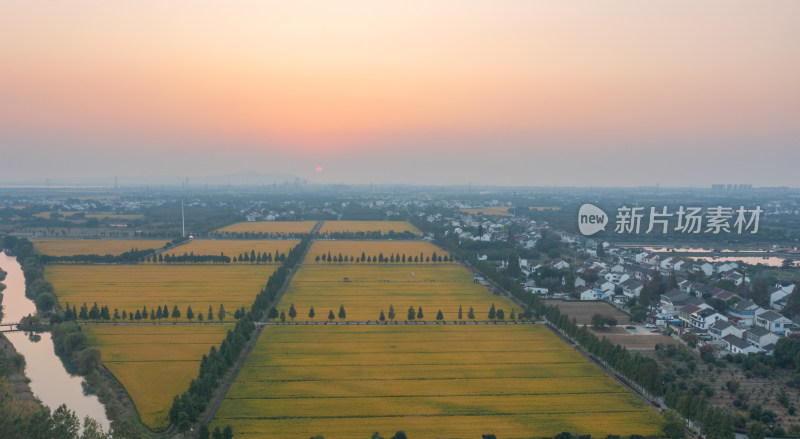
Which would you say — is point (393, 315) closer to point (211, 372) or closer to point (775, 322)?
point (211, 372)

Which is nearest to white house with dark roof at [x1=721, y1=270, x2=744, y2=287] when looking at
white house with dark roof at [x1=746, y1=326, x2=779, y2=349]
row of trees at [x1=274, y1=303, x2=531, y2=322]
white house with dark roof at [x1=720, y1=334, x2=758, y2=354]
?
white house with dark roof at [x1=746, y1=326, x2=779, y2=349]

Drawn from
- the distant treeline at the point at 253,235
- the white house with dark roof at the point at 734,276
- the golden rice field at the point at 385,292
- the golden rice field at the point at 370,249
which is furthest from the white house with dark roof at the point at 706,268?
the distant treeline at the point at 253,235

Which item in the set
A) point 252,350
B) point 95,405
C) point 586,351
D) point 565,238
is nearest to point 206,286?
point 252,350

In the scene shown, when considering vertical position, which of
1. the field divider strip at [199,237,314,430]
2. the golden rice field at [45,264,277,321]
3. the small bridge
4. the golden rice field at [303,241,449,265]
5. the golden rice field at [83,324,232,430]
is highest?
the golden rice field at [303,241,449,265]

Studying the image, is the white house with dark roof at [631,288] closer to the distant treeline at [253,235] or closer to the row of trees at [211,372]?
the row of trees at [211,372]

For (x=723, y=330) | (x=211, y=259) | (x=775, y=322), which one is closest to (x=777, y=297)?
(x=775, y=322)

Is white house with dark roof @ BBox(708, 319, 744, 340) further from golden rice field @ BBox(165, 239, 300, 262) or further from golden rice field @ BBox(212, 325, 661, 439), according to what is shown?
golden rice field @ BBox(165, 239, 300, 262)
